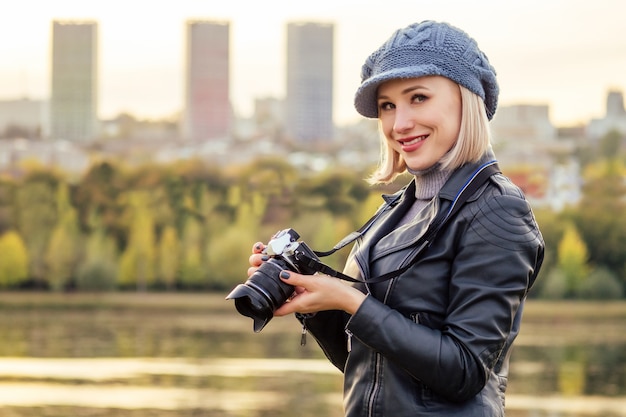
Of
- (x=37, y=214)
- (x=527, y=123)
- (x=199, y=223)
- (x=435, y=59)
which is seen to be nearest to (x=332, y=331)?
(x=435, y=59)

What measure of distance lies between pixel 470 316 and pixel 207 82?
65.4 m

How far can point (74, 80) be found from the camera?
66250 mm

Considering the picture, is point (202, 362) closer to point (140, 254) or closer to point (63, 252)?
point (63, 252)

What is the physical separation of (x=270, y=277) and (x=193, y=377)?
50.4 ft

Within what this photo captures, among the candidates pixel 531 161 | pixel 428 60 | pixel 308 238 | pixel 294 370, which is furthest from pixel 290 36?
pixel 428 60

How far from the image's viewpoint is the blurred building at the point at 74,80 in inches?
2472

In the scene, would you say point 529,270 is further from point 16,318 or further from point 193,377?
point 16,318

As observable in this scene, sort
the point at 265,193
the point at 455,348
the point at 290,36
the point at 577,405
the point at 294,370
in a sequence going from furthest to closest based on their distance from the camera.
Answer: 1. the point at 290,36
2. the point at 265,193
3. the point at 294,370
4. the point at 577,405
5. the point at 455,348

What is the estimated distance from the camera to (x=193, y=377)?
16672 mm

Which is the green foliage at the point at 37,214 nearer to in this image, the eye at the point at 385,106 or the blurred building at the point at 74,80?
the blurred building at the point at 74,80

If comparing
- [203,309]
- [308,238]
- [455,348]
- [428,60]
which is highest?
Answer: [428,60]

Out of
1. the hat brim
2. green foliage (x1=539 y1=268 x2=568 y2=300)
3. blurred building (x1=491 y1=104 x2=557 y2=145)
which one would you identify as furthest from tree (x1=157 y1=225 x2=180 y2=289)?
the hat brim

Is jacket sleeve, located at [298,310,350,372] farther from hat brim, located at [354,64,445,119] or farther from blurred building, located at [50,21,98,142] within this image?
blurred building, located at [50,21,98,142]

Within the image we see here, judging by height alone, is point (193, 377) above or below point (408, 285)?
below
